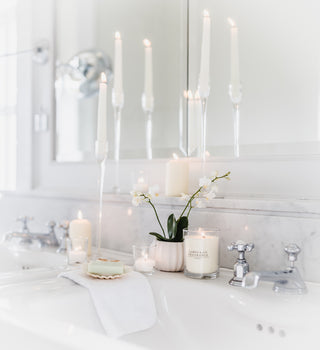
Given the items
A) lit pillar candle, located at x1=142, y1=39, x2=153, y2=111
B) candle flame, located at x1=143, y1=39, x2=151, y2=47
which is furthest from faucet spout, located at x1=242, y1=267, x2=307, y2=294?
candle flame, located at x1=143, y1=39, x2=151, y2=47

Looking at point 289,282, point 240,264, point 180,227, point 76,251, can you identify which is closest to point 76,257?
point 76,251

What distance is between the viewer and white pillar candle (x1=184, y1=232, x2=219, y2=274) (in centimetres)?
93

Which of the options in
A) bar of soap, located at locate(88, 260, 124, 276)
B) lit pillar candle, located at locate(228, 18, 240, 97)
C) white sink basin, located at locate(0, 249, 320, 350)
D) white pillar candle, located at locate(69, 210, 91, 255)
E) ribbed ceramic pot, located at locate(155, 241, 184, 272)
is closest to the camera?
white sink basin, located at locate(0, 249, 320, 350)

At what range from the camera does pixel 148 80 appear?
4.50 ft

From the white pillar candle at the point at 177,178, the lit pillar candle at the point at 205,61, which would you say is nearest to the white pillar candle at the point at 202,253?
the white pillar candle at the point at 177,178

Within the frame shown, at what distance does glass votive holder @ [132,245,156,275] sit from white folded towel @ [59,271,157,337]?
0.08 meters

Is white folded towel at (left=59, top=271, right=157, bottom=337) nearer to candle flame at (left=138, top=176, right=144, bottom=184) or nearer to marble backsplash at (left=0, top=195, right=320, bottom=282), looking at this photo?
marble backsplash at (left=0, top=195, right=320, bottom=282)

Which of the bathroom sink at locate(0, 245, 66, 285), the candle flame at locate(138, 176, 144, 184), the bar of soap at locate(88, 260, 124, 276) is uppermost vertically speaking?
the candle flame at locate(138, 176, 144, 184)

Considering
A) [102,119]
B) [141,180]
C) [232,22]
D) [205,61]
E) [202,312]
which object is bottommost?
[202,312]

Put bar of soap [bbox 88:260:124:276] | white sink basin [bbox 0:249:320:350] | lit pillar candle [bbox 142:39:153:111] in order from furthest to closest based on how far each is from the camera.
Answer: lit pillar candle [bbox 142:39:153:111] → bar of soap [bbox 88:260:124:276] → white sink basin [bbox 0:249:320:350]

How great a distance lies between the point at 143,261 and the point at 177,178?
26 centimetres

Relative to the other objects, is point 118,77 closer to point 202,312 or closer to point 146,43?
point 146,43

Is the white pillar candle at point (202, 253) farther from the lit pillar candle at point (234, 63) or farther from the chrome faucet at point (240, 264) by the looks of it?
the lit pillar candle at point (234, 63)

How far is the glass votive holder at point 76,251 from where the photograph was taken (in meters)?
1.08
